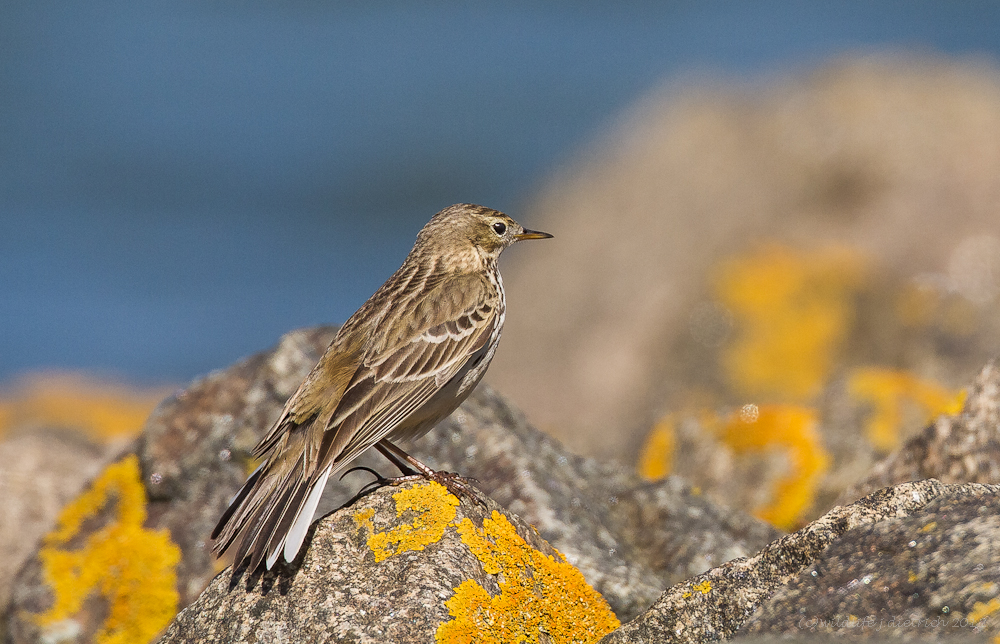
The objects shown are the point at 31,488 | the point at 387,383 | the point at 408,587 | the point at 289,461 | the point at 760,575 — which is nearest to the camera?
the point at 760,575

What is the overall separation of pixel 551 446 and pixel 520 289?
11.3 m

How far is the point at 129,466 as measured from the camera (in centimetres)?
688

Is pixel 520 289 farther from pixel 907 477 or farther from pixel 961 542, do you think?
pixel 961 542

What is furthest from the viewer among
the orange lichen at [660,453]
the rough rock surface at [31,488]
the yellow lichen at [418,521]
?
the orange lichen at [660,453]

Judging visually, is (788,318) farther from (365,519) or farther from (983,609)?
(983,609)

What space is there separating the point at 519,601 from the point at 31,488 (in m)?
4.68

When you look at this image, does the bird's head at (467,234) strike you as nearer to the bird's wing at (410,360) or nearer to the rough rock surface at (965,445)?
the bird's wing at (410,360)

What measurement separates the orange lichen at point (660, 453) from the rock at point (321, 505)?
1.32 m

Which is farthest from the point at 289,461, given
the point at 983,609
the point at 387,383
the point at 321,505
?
the point at 983,609

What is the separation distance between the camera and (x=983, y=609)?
3.37 m

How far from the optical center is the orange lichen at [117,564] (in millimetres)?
6297

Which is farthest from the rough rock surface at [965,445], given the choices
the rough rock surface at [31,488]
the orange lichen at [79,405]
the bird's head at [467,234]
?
the orange lichen at [79,405]

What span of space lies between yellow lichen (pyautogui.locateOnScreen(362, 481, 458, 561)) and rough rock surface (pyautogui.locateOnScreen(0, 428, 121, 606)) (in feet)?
9.85

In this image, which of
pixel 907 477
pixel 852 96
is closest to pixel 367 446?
pixel 907 477
